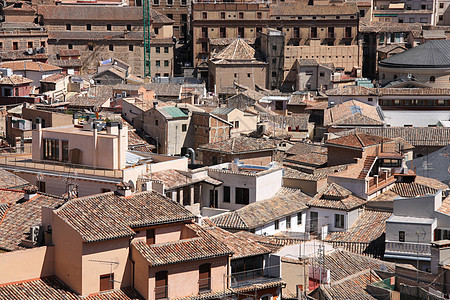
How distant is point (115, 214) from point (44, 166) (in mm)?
7085

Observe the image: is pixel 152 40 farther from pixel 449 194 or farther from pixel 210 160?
pixel 449 194

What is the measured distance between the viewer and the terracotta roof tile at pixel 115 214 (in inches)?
845

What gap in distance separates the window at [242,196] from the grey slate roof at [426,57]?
3174 cm

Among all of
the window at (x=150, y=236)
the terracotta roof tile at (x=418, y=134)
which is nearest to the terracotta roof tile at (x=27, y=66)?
the terracotta roof tile at (x=418, y=134)

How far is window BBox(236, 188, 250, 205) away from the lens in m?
31.2

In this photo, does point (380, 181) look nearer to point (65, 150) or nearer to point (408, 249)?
point (408, 249)

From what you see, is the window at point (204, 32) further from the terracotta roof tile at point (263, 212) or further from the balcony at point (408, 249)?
the balcony at point (408, 249)

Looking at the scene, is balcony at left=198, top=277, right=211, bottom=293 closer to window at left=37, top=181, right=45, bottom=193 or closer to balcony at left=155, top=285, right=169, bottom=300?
balcony at left=155, top=285, right=169, bottom=300

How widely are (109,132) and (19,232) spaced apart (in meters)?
5.39

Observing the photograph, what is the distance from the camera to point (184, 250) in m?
22.0

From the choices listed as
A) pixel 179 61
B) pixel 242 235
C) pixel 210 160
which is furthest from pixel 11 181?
pixel 179 61

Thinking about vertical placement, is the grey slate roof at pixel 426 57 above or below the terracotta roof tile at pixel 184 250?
above

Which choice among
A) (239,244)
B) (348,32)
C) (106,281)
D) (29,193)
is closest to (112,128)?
(29,193)

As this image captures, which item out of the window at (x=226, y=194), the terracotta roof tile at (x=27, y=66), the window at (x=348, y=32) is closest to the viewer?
the window at (x=226, y=194)
